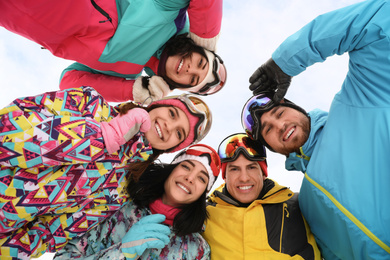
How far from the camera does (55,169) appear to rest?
1991mm

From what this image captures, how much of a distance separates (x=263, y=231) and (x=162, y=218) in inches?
40.5

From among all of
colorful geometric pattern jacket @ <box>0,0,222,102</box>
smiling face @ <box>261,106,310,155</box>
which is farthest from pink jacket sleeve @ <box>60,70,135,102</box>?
smiling face @ <box>261,106,310,155</box>

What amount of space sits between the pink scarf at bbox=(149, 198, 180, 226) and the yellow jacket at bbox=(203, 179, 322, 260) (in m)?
0.42

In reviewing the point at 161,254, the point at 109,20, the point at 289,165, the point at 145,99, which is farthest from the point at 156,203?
the point at 109,20

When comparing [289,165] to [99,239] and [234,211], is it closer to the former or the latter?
[234,211]

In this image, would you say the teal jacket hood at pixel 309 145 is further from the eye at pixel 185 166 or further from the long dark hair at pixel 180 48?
the long dark hair at pixel 180 48

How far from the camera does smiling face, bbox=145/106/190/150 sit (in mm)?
2633

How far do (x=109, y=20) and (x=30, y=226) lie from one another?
183cm

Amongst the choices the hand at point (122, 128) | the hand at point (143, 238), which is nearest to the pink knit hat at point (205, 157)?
the hand at point (143, 238)

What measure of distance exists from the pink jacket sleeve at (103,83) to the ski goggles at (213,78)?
2.52 feet

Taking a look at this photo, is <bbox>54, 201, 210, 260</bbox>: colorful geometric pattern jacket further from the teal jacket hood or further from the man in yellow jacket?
the teal jacket hood

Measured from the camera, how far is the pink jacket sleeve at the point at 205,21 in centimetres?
249

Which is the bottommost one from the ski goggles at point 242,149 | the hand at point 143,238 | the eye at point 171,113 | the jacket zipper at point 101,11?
the hand at point 143,238

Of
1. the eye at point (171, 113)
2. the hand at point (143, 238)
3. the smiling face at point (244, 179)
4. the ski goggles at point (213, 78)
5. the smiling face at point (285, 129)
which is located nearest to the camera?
the hand at point (143, 238)
